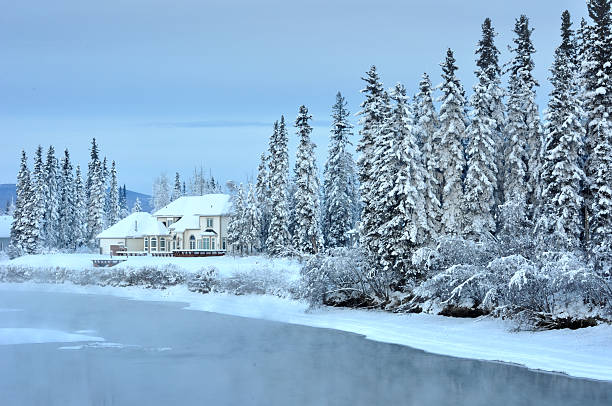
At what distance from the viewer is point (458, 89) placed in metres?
39.7

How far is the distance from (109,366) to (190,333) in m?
8.31

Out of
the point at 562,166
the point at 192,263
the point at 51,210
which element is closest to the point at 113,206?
the point at 51,210

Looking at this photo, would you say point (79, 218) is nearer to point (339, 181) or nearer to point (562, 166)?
point (339, 181)

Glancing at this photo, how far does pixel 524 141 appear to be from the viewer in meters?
41.2

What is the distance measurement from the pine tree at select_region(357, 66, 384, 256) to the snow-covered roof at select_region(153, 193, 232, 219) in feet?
104

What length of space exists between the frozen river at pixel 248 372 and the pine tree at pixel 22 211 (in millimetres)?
43719

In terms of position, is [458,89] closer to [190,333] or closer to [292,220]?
[190,333]

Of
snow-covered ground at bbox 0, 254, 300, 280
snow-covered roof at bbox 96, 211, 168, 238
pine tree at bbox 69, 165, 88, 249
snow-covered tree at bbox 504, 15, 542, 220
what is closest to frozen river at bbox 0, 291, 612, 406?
snow-covered ground at bbox 0, 254, 300, 280

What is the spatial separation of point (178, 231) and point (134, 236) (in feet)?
18.6

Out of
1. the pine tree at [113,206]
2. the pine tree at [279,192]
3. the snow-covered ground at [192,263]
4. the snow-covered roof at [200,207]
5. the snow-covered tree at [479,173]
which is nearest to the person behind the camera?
the snow-covered tree at [479,173]

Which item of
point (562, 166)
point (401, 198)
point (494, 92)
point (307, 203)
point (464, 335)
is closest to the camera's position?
point (464, 335)

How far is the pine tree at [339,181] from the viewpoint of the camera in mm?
56750

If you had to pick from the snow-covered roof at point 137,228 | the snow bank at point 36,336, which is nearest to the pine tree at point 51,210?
the snow-covered roof at point 137,228

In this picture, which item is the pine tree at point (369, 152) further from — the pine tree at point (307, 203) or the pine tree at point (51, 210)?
the pine tree at point (51, 210)
